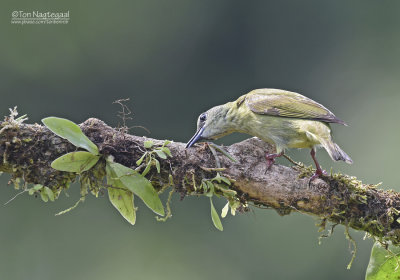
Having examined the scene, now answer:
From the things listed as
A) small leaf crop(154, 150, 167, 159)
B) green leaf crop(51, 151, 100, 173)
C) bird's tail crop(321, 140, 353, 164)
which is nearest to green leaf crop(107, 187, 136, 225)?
green leaf crop(51, 151, 100, 173)

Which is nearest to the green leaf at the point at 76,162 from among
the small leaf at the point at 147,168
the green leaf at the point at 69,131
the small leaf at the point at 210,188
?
the green leaf at the point at 69,131

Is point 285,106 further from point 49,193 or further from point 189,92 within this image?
point 189,92

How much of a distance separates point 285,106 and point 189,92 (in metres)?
8.91

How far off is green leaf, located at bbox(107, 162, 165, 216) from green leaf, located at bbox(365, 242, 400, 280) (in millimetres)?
1387

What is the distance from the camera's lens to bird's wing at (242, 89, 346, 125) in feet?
15.5

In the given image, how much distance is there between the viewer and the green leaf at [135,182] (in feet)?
11.0

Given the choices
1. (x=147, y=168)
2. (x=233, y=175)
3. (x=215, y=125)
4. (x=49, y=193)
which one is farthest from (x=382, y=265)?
(x=49, y=193)

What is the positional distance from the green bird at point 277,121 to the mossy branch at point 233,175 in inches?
25.5

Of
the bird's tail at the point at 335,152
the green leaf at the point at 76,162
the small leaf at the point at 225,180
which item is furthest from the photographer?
the bird's tail at the point at 335,152

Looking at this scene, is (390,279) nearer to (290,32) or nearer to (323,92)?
(323,92)

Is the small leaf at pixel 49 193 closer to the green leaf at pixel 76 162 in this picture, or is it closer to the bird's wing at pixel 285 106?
the green leaf at pixel 76 162

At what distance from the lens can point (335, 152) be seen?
14.1 ft

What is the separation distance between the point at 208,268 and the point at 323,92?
4.45 m

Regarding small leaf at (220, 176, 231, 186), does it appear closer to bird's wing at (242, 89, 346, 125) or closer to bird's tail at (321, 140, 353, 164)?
bird's tail at (321, 140, 353, 164)
